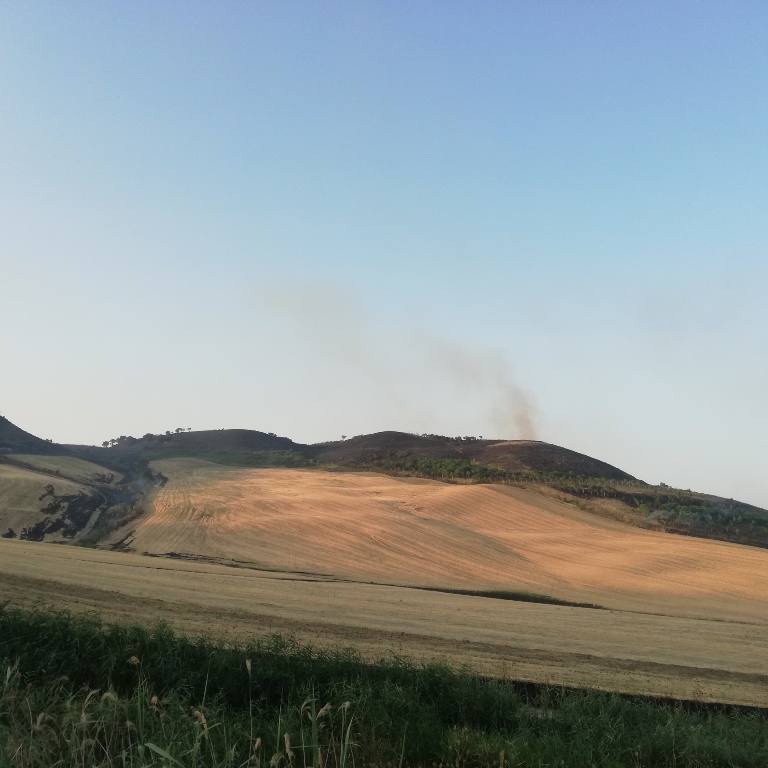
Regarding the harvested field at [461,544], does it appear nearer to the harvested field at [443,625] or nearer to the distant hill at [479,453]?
the harvested field at [443,625]

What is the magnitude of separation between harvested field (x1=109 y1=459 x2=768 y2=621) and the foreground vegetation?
16787mm

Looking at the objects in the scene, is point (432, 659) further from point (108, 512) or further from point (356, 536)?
point (108, 512)

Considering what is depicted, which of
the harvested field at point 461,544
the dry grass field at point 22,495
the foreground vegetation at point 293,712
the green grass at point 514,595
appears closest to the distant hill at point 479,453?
the harvested field at point 461,544

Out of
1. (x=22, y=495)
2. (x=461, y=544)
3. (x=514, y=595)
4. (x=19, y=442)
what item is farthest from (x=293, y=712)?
(x=19, y=442)

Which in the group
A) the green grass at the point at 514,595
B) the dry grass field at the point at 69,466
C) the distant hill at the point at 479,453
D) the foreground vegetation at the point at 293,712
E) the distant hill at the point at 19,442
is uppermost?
the distant hill at the point at 479,453

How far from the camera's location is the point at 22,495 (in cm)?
4172

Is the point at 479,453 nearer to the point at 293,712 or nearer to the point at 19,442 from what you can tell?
the point at 19,442

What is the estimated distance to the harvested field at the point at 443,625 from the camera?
44.9ft

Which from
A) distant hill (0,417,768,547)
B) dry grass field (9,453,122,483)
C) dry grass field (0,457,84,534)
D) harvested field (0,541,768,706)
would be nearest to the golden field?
harvested field (0,541,768,706)

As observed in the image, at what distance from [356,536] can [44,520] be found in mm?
15896

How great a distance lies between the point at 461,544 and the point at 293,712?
95.4ft

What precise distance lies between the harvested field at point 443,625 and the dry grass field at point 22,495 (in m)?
15.0

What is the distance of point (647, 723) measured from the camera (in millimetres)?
10023

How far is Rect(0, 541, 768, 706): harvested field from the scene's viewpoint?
44.9 feet
